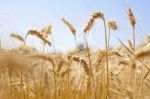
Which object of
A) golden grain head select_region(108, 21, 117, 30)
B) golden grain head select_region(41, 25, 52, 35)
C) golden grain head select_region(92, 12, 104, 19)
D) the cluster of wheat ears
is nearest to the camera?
the cluster of wheat ears

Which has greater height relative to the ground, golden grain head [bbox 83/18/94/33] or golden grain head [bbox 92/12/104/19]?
golden grain head [bbox 92/12/104/19]

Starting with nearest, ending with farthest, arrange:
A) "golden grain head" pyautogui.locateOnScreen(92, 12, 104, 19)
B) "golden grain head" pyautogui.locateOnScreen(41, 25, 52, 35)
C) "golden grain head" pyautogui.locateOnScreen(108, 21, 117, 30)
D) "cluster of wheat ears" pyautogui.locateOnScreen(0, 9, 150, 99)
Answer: "cluster of wheat ears" pyautogui.locateOnScreen(0, 9, 150, 99)
"golden grain head" pyautogui.locateOnScreen(92, 12, 104, 19)
"golden grain head" pyautogui.locateOnScreen(108, 21, 117, 30)
"golden grain head" pyautogui.locateOnScreen(41, 25, 52, 35)

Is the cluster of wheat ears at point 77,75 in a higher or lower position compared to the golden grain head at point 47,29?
lower

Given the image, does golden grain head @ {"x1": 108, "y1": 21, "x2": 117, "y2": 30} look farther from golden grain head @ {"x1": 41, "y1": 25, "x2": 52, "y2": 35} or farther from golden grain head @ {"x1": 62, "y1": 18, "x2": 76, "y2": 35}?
golden grain head @ {"x1": 41, "y1": 25, "x2": 52, "y2": 35}

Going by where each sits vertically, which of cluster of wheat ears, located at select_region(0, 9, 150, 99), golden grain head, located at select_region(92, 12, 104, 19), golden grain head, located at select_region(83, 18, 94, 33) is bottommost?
cluster of wheat ears, located at select_region(0, 9, 150, 99)

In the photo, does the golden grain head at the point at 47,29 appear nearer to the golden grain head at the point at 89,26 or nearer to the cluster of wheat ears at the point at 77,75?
the cluster of wheat ears at the point at 77,75

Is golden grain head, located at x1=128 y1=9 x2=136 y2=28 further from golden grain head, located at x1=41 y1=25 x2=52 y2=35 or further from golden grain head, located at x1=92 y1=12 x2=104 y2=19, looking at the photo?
golden grain head, located at x1=41 y1=25 x2=52 y2=35

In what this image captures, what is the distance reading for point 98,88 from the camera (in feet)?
10.1

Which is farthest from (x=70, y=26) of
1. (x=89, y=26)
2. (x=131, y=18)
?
(x=131, y=18)

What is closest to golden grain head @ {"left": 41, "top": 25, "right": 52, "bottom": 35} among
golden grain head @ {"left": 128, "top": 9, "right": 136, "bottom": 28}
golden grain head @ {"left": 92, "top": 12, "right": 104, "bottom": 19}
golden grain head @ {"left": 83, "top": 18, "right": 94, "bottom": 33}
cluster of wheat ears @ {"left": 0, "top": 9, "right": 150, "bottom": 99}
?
cluster of wheat ears @ {"left": 0, "top": 9, "right": 150, "bottom": 99}

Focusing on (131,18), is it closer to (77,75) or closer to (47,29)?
(77,75)

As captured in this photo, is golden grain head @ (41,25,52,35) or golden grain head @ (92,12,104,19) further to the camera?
golden grain head @ (41,25,52,35)

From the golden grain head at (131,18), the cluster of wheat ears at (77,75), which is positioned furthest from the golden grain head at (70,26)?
the golden grain head at (131,18)

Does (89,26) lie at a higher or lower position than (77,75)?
higher
